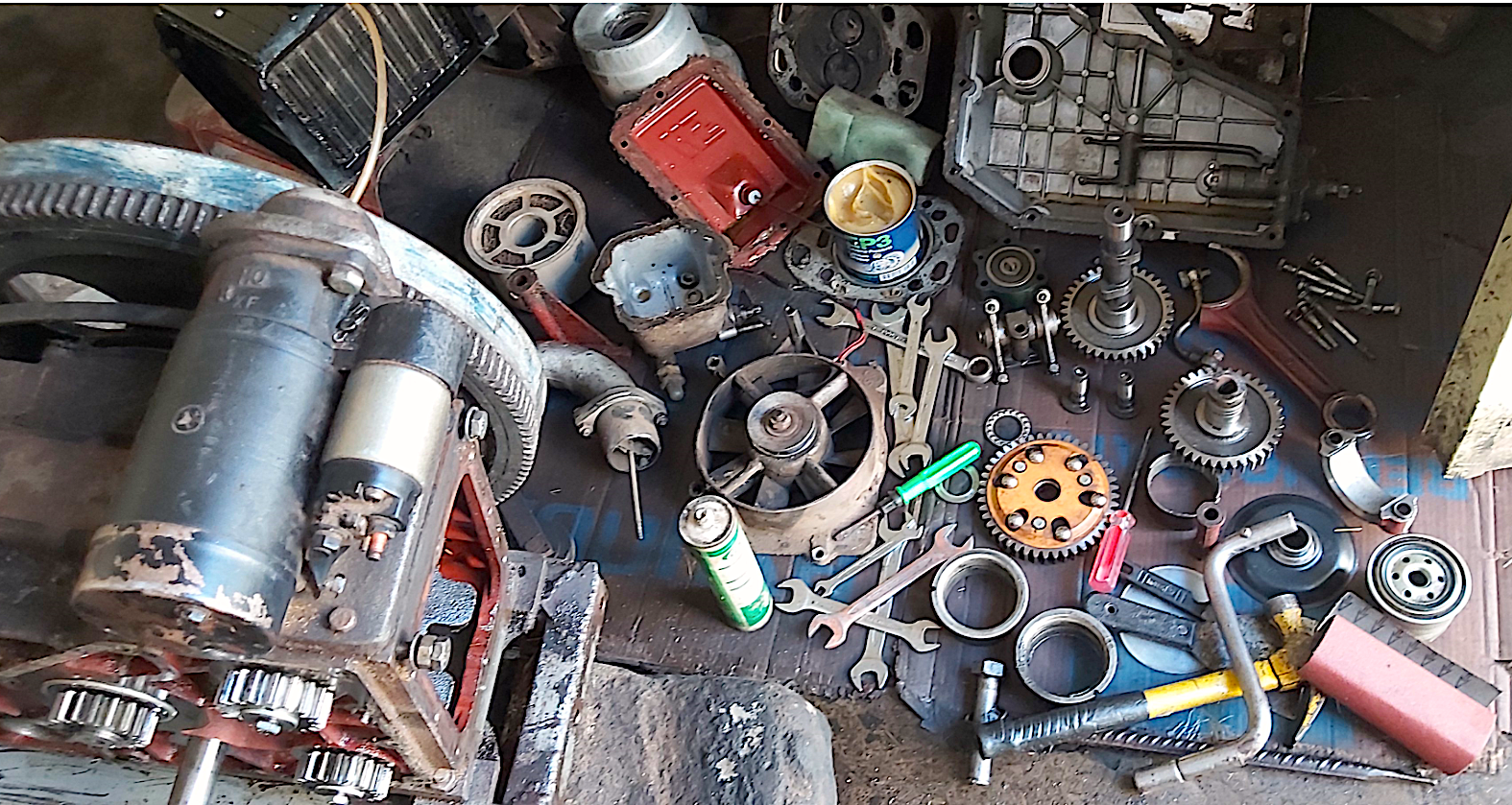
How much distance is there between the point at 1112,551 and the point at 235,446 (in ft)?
4.72

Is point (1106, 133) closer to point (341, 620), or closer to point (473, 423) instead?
point (473, 423)

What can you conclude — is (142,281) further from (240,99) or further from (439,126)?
(439,126)

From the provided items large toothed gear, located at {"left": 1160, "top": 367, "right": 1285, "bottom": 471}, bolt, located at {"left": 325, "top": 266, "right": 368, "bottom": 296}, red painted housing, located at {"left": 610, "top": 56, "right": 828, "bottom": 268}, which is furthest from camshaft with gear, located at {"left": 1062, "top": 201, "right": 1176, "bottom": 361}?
bolt, located at {"left": 325, "top": 266, "right": 368, "bottom": 296}

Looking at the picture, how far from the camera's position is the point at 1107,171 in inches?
87.5

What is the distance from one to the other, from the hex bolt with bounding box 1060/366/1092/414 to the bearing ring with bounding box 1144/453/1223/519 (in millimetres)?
159

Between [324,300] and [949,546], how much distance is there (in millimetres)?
1229

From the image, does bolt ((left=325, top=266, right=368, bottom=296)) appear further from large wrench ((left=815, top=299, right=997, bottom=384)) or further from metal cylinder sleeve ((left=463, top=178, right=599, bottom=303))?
large wrench ((left=815, top=299, right=997, bottom=384))

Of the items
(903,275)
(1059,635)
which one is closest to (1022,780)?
(1059,635)

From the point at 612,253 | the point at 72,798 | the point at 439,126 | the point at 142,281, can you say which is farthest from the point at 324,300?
the point at 439,126

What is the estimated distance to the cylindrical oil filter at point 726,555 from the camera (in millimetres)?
1748

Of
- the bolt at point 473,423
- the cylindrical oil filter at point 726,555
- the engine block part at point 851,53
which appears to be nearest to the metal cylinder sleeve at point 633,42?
the engine block part at point 851,53

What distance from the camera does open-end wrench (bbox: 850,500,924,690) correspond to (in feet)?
6.41

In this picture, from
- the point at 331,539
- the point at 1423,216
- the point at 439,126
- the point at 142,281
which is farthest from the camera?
the point at 439,126

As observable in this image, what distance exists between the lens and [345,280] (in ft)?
3.63
